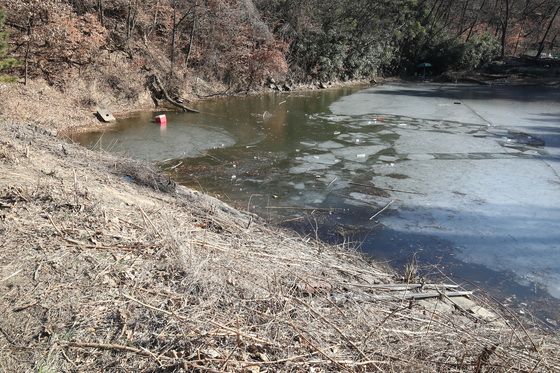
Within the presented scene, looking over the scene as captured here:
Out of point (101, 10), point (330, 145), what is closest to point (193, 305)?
point (330, 145)

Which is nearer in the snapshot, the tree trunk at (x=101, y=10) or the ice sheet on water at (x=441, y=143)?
the ice sheet on water at (x=441, y=143)

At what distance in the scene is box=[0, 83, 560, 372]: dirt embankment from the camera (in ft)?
7.64

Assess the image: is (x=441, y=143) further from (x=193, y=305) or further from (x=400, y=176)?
(x=193, y=305)

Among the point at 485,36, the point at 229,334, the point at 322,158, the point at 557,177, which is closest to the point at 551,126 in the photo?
the point at 557,177

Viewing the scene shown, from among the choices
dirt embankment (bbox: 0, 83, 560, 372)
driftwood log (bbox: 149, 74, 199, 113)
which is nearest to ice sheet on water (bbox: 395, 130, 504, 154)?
dirt embankment (bbox: 0, 83, 560, 372)

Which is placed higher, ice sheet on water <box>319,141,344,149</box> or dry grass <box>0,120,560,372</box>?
dry grass <box>0,120,560,372</box>

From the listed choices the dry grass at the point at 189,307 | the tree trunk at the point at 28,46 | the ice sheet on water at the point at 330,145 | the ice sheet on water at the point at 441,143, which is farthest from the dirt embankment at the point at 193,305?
the tree trunk at the point at 28,46

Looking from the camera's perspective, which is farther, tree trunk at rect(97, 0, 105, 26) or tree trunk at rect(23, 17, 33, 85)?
tree trunk at rect(97, 0, 105, 26)

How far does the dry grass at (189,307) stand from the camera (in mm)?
2328

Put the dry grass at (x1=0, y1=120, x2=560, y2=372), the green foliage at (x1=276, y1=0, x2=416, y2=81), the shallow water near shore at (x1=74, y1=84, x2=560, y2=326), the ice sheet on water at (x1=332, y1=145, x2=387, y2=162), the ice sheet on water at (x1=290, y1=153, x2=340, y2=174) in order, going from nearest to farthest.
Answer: the dry grass at (x1=0, y1=120, x2=560, y2=372)
the shallow water near shore at (x1=74, y1=84, x2=560, y2=326)
the ice sheet on water at (x1=290, y1=153, x2=340, y2=174)
the ice sheet on water at (x1=332, y1=145, x2=387, y2=162)
the green foliage at (x1=276, y1=0, x2=416, y2=81)

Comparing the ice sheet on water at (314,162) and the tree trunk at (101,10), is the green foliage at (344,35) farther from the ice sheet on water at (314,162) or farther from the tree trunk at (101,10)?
the ice sheet on water at (314,162)

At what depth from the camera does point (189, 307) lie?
268 centimetres

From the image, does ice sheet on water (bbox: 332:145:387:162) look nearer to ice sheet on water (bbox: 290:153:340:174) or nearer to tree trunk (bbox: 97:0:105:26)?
ice sheet on water (bbox: 290:153:340:174)

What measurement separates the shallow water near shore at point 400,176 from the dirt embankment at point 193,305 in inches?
53.2
